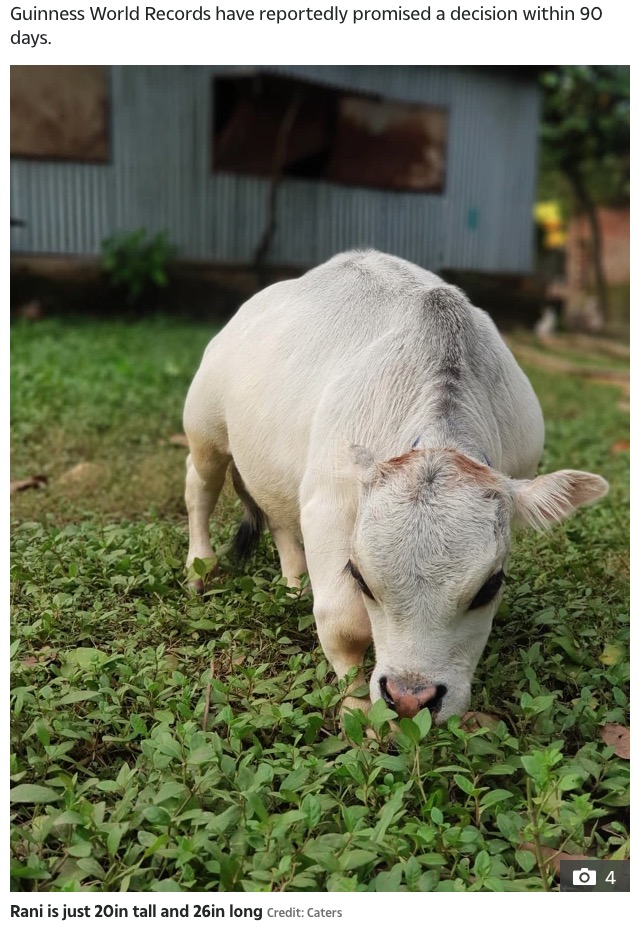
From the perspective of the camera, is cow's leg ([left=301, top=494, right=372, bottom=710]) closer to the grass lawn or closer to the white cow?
the white cow

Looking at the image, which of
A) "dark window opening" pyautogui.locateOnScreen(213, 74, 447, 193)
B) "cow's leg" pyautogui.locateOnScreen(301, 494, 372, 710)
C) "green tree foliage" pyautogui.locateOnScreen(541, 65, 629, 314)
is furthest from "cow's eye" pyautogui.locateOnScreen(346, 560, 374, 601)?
"green tree foliage" pyautogui.locateOnScreen(541, 65, 629, 314)

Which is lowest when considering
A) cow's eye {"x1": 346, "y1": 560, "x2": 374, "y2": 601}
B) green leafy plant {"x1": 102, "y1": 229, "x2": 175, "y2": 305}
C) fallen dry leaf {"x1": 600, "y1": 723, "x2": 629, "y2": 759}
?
fallen dry leaf {"x1": 600, "y1": 723, "x2": 629, "y2": 759}

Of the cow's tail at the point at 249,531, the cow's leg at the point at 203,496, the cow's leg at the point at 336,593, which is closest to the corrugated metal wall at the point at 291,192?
the cow's leg at the point at 203,496

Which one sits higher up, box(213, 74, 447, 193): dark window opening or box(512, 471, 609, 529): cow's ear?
box(213, 74, 447, 193): dark window opening

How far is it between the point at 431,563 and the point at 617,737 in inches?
38.3

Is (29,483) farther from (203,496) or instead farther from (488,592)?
(488,592)

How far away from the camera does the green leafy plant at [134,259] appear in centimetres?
1217

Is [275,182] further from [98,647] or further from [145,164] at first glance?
[98,647]

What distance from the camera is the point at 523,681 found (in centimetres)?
333

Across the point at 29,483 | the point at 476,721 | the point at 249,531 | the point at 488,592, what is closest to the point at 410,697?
the point at 488,592

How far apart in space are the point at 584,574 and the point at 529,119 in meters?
14.0

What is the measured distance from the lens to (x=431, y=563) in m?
2.61

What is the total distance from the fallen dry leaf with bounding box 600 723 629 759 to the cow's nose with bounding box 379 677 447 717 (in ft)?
2.15

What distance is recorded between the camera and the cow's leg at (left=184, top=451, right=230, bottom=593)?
4664 mm
